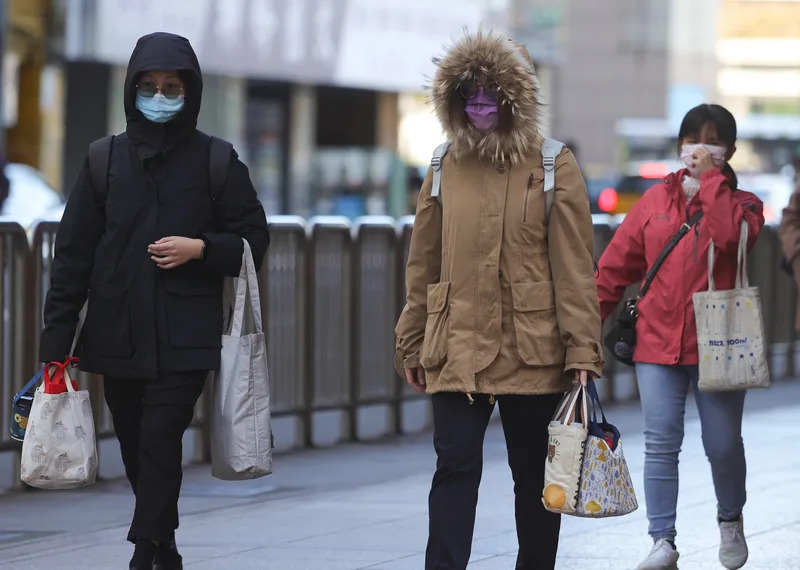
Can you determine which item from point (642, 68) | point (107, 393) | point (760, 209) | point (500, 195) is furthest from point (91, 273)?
point (642, 68)

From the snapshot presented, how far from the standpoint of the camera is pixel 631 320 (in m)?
6.46

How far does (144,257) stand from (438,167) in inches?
37.4

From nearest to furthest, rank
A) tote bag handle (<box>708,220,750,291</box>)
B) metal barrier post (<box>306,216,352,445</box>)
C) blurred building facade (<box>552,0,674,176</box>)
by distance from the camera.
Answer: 1. tote bag handle (<box>708,220,750,291</box>)
2. metal barrier post (<box>306,216,352,445</box>)
3. blurred building facade (<box>552,0,674,176</box>)

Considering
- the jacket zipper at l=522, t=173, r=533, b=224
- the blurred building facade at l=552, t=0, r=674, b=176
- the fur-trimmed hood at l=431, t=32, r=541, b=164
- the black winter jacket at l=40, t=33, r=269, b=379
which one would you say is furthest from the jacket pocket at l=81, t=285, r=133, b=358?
the blurred building facade at l=552, t=0, r=674, b=176

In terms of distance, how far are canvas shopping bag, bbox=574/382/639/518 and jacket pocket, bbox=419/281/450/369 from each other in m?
0.43

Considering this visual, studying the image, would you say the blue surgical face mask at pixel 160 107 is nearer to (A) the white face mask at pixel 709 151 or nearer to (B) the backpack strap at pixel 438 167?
(B) the backpack strap at pixel 438 167

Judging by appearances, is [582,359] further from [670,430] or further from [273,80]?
[273,80]

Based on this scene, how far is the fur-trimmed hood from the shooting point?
17.2 feet

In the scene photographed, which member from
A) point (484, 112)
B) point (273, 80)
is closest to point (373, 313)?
point (484, 112)

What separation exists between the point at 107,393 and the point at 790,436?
6.14m

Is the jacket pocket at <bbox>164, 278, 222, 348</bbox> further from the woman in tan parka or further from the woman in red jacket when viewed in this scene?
the woman in red jacket

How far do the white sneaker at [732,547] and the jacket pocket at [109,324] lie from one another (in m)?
2.27

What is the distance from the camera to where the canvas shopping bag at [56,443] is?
5.57 metres

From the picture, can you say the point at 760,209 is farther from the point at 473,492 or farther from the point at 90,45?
the point at 90,45
